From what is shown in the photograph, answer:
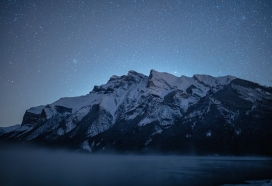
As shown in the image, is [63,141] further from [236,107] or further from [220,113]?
[236,107]

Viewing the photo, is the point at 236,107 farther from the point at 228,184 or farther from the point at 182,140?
the point at 228,184

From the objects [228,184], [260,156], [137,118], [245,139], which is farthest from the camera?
[137,118]

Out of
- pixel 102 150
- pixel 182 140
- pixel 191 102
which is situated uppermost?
pixel 191 102

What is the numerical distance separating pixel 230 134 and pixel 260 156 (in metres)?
22.4

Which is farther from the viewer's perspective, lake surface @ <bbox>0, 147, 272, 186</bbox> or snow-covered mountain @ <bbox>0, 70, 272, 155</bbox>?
snow-covered mountain @ <bbox>0, 70, 272, 155</bbox>

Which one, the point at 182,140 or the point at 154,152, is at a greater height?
the point at 182,140

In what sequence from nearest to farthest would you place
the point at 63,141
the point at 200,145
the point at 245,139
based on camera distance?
1. the point at 245,139
2. the point at 200,145
3. the point at 63,141

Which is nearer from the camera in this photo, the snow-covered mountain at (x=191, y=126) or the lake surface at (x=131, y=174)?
the lake surface at (x=131, y=174)

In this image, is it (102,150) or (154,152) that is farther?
(102,150)

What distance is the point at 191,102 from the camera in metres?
185

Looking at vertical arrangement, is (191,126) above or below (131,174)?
above

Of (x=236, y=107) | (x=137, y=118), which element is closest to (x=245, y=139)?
(x=236, y=107)

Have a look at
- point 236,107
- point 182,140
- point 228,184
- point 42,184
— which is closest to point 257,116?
point 236,107

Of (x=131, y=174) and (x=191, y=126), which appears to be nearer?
(x=131, y=174)
